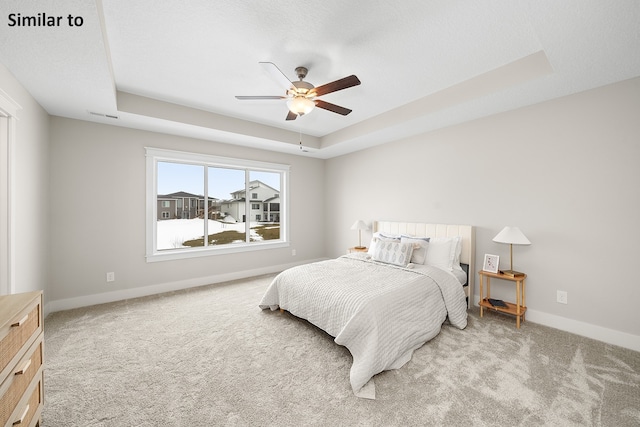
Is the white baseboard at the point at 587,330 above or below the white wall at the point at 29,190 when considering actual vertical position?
below

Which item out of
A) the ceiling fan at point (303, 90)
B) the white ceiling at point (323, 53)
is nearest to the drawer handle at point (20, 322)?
the white ceiling at point (323, 53)

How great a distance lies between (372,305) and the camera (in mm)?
2146

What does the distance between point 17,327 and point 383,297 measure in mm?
2335

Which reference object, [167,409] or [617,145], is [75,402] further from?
[617,145]

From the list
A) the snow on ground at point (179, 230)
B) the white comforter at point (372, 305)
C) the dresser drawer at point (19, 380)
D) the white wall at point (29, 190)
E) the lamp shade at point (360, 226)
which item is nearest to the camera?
the dresser drawer at point (19, 380)

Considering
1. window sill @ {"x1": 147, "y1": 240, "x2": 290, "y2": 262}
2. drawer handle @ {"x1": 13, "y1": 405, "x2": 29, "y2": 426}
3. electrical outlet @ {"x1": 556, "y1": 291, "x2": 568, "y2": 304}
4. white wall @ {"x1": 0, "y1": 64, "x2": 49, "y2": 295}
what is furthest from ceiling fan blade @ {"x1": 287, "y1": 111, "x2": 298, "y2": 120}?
electrical outlet @ {"x1": 556, "y1": 291, "x2": 568, "y2": 304}

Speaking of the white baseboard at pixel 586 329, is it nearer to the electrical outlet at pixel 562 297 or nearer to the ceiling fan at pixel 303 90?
the electrical outlet at pixel 562 297

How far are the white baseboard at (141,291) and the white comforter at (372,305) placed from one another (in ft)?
5.34

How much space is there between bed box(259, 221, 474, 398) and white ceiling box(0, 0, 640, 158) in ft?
6.01

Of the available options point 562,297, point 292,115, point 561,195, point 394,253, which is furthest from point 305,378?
point 561,195

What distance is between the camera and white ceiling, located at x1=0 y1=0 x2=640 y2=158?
173 centimetres

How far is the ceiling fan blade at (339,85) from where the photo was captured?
2.05 metres

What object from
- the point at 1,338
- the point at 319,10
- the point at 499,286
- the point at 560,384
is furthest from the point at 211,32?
the point at 499,286

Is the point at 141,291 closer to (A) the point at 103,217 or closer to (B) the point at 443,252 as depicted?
(A) the point at 103,217
